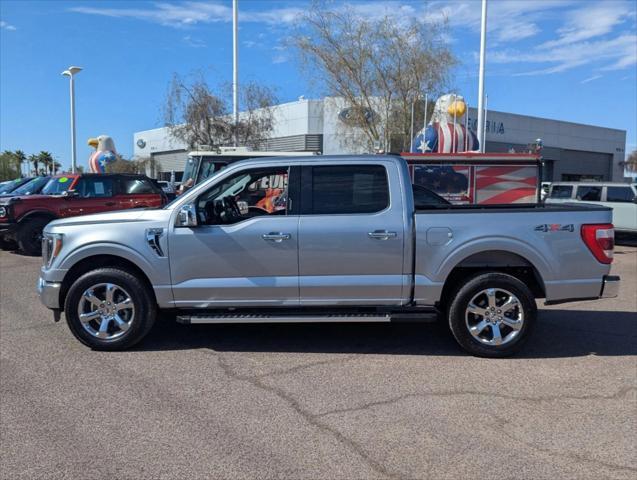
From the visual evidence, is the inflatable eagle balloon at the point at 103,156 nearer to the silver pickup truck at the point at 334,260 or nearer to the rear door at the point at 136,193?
the rear door at the point at 136,193

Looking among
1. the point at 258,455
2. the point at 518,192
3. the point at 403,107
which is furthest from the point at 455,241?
the point at 403,107

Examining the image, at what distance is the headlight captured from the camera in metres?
5.74

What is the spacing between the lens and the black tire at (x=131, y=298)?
5.63 meters

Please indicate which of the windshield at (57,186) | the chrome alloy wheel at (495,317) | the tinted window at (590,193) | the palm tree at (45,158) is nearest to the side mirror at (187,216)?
the chrome alloy wheel at (495,317)

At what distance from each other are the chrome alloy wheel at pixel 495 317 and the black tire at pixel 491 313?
0.01m

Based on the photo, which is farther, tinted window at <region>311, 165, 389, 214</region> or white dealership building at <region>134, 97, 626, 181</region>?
white dealership building at <region>134, 97, 626, 181</region>

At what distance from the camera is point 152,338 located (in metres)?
6.27

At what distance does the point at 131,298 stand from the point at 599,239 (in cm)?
461

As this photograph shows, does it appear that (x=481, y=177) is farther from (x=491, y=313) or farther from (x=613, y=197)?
(x=491, y=313)

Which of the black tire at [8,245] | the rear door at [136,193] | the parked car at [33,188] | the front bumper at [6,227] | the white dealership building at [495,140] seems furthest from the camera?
the white dealership building at [495,140]

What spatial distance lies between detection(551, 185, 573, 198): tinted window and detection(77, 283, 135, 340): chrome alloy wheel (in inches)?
617

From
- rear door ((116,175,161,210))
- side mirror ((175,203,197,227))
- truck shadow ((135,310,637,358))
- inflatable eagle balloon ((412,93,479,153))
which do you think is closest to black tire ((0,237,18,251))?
rear door ((116,175,161,210))

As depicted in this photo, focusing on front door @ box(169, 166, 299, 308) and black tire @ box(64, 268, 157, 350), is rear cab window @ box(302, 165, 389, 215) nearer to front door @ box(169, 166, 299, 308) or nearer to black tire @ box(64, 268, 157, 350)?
front door @ box(169, 166, 299, 308)

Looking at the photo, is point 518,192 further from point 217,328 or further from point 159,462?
point 159,462
